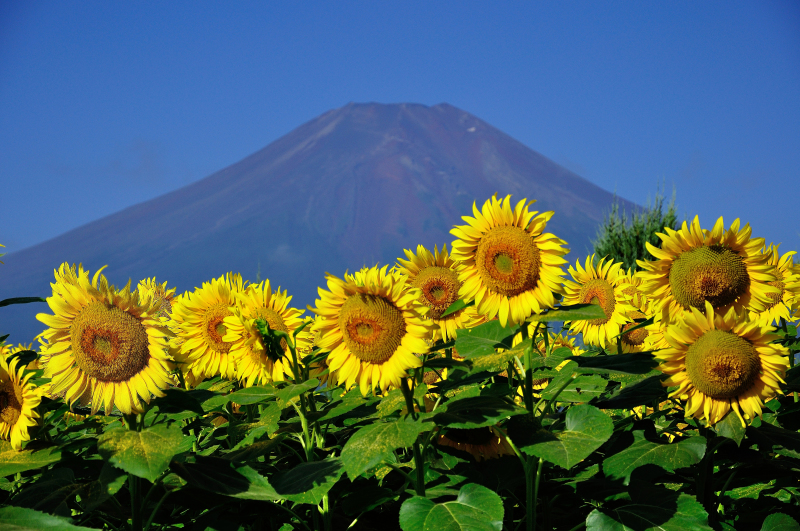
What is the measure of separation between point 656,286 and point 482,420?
4.31 ft

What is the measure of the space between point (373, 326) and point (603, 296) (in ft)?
7.85

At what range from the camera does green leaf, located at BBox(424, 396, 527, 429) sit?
203 cm

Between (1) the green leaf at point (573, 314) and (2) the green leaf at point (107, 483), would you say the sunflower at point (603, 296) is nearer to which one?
(1) the green leaf at point (573, 314)

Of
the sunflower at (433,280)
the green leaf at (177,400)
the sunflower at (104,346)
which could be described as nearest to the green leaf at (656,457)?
the sunflower at (433,280)

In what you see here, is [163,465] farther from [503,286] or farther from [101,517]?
[503,286]

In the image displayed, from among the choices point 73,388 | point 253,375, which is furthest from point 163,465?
point 253,375

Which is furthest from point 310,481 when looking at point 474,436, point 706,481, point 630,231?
point 630,231

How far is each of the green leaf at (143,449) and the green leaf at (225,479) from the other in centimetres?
13

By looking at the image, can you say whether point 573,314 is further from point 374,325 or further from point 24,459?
point 24,459

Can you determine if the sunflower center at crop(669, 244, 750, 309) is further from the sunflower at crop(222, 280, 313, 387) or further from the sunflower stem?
the sunflower at crop(222, 280, 313, 387)

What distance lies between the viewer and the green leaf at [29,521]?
1.65 meters

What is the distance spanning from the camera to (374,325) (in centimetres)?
230

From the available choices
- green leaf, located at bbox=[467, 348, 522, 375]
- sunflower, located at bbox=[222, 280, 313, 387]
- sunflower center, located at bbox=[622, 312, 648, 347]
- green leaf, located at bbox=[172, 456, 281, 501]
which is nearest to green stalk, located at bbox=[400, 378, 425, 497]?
green leaf, located at bbox=[467, 348, 522, 375]

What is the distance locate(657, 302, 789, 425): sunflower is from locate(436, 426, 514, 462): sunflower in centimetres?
83
